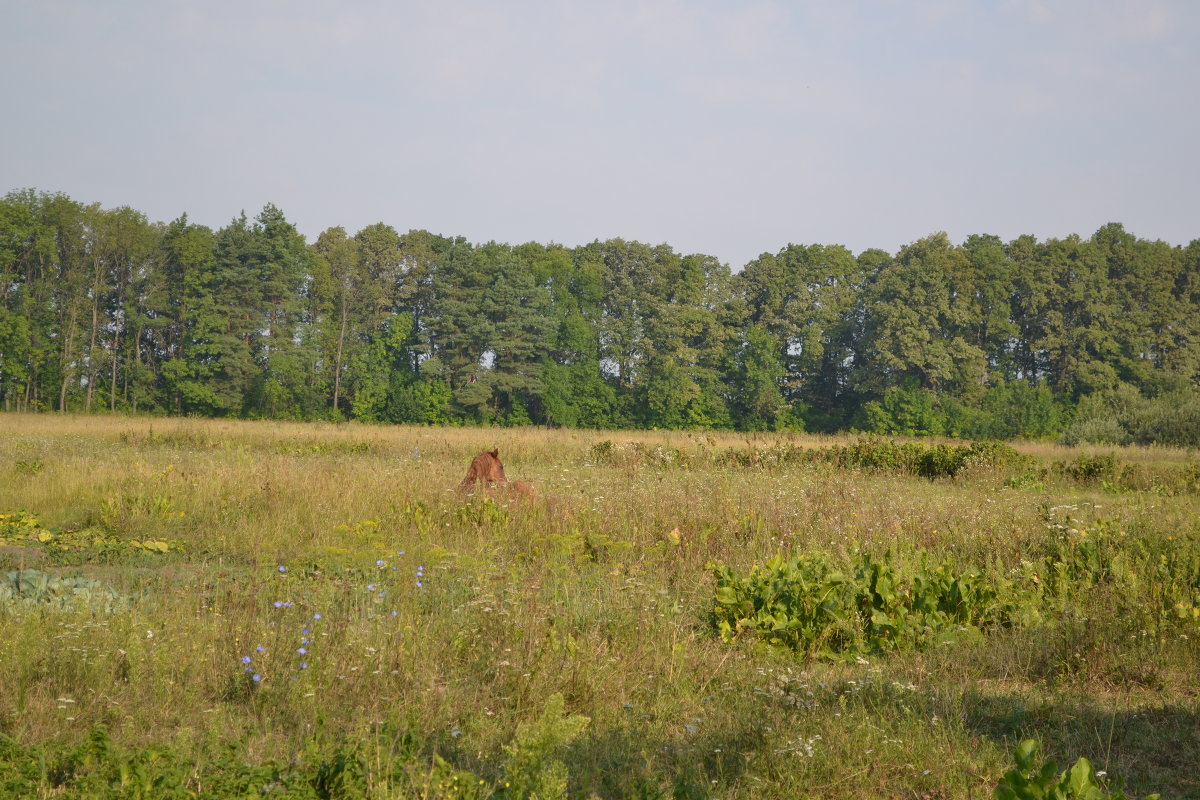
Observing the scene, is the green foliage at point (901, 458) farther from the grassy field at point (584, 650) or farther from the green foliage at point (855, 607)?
the green foliage at point (855, 607)

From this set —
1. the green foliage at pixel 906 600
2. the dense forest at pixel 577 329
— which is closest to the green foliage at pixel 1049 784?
the green foliage at pixel 906 600

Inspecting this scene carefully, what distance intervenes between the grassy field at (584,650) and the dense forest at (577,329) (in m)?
36.5

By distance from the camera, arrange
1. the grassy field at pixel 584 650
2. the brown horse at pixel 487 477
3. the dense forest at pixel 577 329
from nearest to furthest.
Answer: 1. the grassy field at pixel 584 650
2. the brown horse at pixel 487 477
3. the dense forest at pixel 577 329

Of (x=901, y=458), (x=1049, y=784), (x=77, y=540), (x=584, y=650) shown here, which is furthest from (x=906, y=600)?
(x=901, y=458)

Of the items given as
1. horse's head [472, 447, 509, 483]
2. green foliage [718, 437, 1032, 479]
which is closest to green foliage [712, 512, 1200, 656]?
horse's head [472, 447, 509, 483]

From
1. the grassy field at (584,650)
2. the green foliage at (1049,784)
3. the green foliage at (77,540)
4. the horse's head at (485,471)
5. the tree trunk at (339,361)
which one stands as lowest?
the green foliage at (77,540)

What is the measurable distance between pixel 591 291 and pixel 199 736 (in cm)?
4689

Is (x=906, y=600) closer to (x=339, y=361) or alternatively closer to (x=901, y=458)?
(x=901, y=458)

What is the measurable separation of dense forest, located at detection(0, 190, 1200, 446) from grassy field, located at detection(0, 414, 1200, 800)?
36.5 meters

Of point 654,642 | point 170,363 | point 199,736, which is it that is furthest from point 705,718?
point 170,363

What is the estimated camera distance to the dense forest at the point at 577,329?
142ft

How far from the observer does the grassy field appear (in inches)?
143

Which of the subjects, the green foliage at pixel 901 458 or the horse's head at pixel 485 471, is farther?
the green foliage at pixel 901 458

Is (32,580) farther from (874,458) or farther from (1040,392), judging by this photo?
(1040,392)
